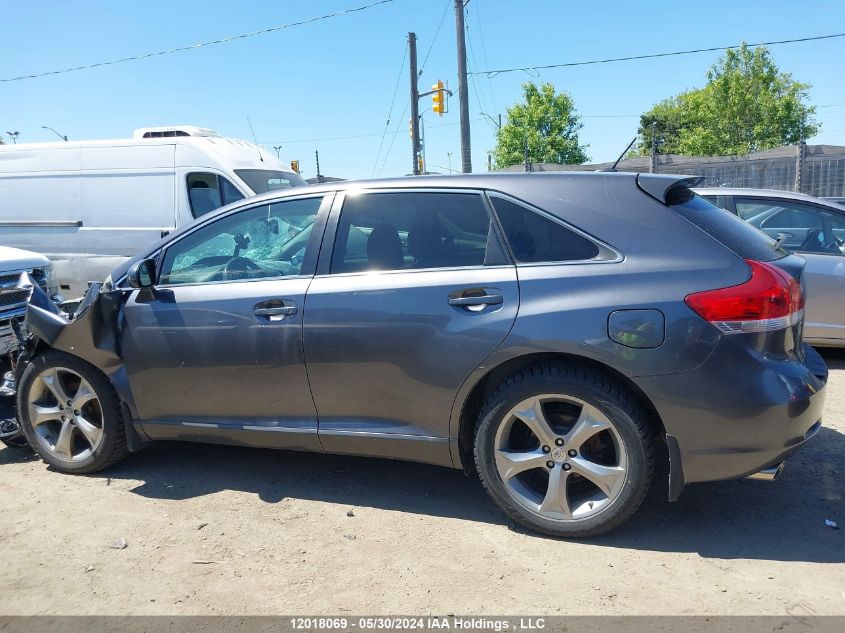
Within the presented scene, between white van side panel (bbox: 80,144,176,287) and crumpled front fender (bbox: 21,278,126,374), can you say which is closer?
crumpled front fender (bbox: 21,278,126,374)

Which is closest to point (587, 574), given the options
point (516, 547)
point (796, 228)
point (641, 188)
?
point (516, 547)

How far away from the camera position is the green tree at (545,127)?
152 ft

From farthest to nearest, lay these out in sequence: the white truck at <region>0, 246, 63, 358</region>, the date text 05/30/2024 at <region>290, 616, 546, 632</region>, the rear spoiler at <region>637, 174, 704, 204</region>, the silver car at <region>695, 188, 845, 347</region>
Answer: the silver car at <region>695, 188, 845, 347</region> → the white truck at <region>0, 246, 63, 358</region> → the rear spoiler at <region>637, 174, 704, 204</region> → the date text 05/30/2024 at <region>290, 616, 546, 632</region>

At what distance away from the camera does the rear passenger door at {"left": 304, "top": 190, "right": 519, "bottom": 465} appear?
3.40 meters

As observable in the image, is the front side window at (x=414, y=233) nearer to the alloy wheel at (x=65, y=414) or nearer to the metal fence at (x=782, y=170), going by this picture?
the alloy wheel at (x=65, y=414)

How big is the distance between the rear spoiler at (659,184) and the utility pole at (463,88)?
13270mm

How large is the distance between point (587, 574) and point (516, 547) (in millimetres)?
380

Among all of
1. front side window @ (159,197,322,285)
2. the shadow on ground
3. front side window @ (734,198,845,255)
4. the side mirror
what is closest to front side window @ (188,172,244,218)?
the shadow on ground

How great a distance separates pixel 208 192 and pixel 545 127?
40616 mm

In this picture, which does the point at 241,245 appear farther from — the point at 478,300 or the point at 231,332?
the point at 478,300

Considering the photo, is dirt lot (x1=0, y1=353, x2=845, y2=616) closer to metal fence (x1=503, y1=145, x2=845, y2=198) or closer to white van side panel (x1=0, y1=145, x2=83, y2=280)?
white van side panel (x1=0, y1=145, x2=83, y2=280)

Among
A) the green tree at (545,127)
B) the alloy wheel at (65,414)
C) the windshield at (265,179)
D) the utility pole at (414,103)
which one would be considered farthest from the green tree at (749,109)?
the alloy wheel at (65,414)

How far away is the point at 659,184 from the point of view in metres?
3.37

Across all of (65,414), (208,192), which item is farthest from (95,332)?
(208,192)
